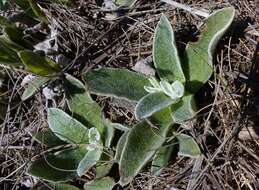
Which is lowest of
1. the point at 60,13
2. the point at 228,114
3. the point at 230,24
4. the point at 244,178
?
the point at 244,178

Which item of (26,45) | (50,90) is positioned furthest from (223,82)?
(26,45)

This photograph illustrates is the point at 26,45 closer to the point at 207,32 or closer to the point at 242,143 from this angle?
the point at 207,32

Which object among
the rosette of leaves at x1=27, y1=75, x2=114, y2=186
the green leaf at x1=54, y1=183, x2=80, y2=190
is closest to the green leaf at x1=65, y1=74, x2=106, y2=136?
the rosette of leaves at x1=27, y1=75, x2=114, y2=186

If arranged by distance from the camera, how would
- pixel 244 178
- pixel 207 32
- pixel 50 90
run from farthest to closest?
pixel 50 90
pixel 207 32
pixel 244 178

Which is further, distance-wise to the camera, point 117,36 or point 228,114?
point 117,36

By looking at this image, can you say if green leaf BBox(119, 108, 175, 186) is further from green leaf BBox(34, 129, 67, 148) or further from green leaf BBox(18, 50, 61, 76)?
green leaf BBox(18, 50, 61, 76)

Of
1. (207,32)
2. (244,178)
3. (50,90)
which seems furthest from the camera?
(50,90)

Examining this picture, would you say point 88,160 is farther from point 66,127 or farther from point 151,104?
point 151,104
